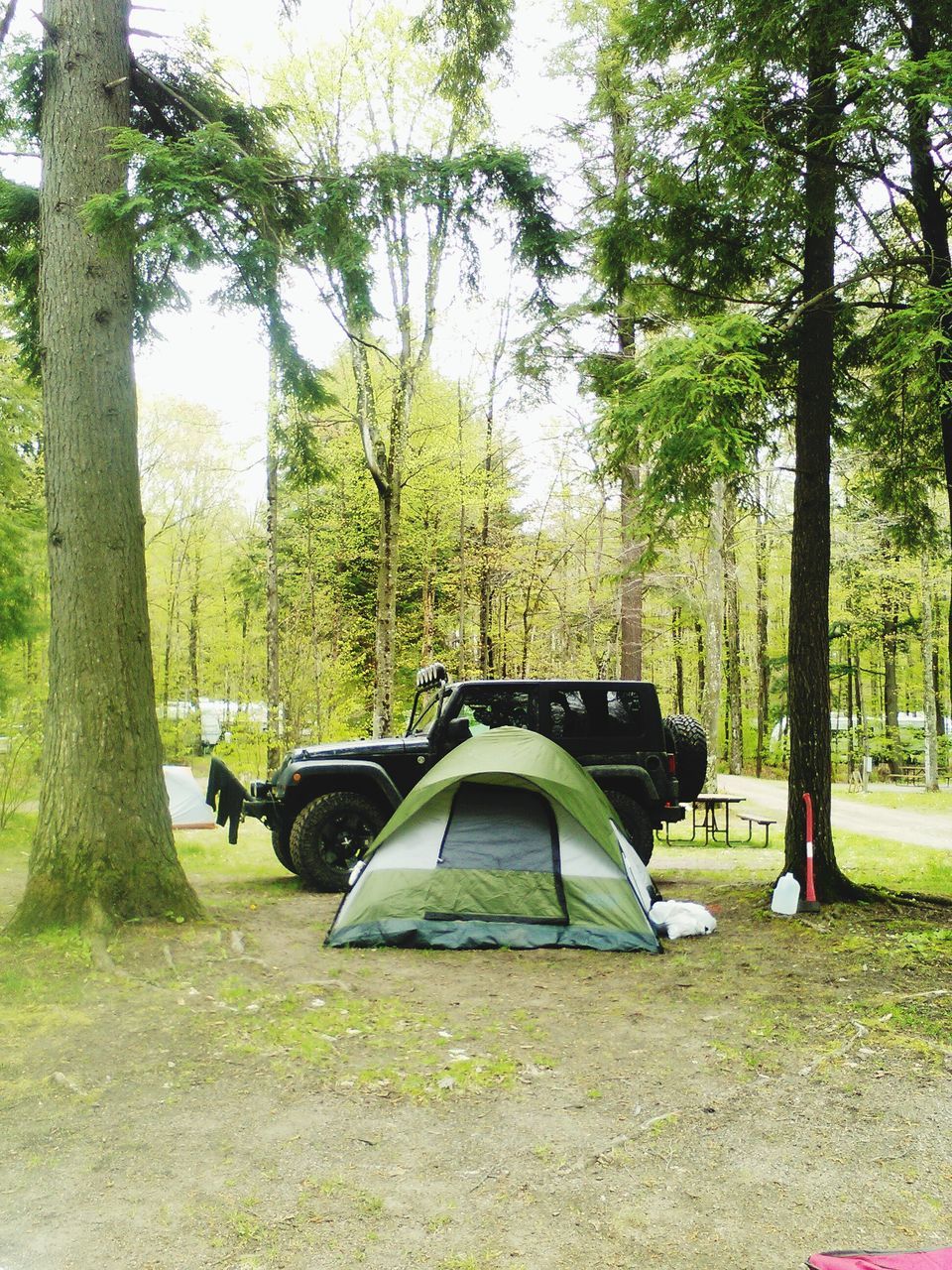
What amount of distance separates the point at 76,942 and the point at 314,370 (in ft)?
17.6

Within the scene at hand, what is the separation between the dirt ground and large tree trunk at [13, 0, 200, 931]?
17.6 inches

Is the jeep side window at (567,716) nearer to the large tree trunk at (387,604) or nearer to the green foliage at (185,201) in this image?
the green foliage at (185,201)

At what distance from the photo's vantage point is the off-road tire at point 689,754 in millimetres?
9039

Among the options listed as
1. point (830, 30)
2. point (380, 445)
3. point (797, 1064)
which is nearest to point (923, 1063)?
point (797, 1064)

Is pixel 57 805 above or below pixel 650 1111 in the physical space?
above

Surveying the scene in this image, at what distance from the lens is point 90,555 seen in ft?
19.0

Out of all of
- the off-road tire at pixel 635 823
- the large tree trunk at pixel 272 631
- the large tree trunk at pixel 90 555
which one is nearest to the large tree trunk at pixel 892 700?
the large tree trunk at pixel 272 631

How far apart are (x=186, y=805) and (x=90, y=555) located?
779 cm

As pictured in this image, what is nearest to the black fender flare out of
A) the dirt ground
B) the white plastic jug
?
the dirt ground

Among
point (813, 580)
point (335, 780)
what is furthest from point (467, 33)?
point (335, 780)

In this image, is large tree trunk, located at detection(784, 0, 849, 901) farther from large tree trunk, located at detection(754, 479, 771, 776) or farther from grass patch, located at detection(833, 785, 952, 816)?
large tree trunk, located at detection(754, 479, 771, 776)

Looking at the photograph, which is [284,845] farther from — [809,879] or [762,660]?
[762,660]

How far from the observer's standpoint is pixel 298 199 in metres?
7.12

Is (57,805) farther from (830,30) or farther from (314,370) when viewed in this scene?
(830,30)
